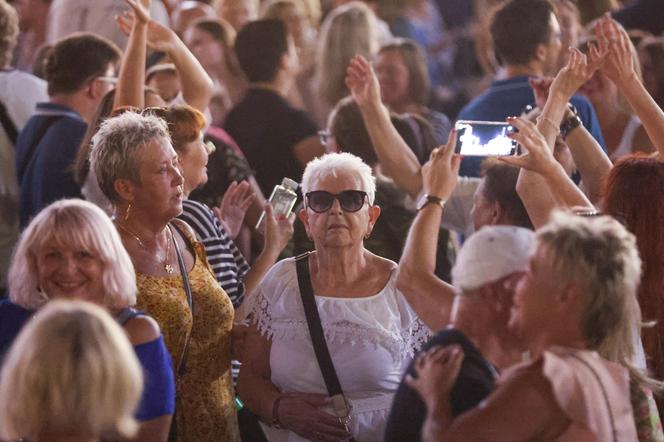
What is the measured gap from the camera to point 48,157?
5.65 m

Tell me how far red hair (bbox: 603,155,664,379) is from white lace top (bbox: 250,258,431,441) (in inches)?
29.5

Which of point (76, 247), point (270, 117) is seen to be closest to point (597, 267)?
point (76, 247)

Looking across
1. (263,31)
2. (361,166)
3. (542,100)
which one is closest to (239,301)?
(361,166)

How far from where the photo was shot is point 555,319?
10.1 feet

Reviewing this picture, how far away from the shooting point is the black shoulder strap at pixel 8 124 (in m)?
6.13

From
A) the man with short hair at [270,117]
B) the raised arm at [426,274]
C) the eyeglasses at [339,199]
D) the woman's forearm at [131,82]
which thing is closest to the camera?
the raised arm at [426,274]

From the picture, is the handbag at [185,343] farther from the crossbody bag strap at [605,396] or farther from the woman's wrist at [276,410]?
the crossbody bag strap at [605,396]

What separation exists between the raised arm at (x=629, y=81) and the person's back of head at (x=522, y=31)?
4.47 ft

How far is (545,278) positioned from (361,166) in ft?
4.81

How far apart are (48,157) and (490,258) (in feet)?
9.93

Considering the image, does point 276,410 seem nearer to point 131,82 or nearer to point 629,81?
point 131,82

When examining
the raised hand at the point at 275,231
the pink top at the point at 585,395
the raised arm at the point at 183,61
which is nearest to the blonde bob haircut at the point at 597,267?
the pink top at the point at 585,395

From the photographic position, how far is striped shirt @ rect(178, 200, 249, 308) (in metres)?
4.63

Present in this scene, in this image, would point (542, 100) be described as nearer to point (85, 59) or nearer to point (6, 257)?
point (85, 59)
